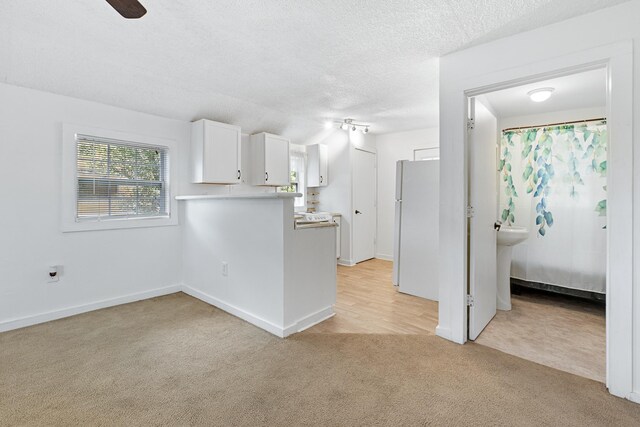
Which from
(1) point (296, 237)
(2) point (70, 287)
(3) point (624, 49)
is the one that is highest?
(3) point (624, 49)

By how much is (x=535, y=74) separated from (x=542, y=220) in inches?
86.2

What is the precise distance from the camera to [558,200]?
11.3 ft

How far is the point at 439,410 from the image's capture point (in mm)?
1625

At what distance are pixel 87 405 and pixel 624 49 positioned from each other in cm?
362

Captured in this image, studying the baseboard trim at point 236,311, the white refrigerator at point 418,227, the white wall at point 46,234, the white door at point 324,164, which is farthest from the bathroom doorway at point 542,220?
the white wall at point 46,234

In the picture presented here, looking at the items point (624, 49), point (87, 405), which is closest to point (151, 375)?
point (87, 405)

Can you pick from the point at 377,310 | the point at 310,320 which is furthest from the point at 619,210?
the point at 310,320

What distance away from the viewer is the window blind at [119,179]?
3.08 meters

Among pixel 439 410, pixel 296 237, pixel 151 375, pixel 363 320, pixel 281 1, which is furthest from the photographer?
pixel 363 320

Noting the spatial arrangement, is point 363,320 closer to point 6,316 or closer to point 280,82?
point 280,82

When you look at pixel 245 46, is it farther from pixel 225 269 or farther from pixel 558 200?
pixel 558 200

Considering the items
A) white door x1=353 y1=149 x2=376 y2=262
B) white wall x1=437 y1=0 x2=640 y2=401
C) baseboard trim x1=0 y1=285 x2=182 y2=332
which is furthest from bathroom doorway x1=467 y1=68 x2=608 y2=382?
baseboard trim x1=0 y1=285 x2=182 y2=332

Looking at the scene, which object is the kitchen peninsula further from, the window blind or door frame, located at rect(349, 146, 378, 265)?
door frame, located at rect(349, 146, 378, 265)

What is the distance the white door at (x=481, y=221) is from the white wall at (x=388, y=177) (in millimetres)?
2455
